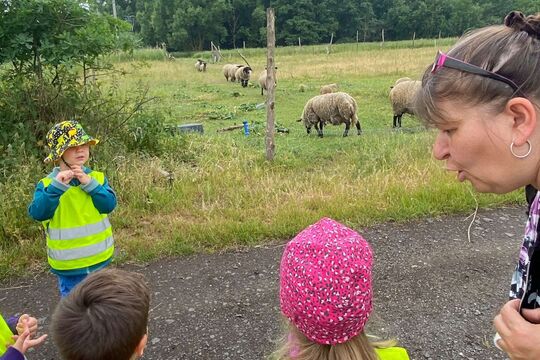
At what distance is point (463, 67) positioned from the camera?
129 cm

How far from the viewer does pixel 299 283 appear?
1.46m

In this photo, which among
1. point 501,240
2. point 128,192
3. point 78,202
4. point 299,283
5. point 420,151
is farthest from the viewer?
point 420,151

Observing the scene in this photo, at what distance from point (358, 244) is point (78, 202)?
2097 millimetres

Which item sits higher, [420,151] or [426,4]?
[426,4]

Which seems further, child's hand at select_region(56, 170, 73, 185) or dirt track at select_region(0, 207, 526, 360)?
dirt track at select_region(0, 207, 526, 360)

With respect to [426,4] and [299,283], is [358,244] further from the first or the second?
[426,4]

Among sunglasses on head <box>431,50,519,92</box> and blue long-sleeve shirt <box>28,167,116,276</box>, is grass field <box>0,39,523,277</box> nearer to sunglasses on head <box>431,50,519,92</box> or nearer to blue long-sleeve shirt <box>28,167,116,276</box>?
blue long-sleeve shirt <box>28,167,116,276</box>

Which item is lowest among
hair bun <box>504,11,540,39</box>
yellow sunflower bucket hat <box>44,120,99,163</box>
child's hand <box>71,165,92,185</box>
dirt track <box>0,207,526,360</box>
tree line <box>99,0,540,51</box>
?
dirt track <box>0,207,526,360</box>

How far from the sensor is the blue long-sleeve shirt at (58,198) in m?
2.76

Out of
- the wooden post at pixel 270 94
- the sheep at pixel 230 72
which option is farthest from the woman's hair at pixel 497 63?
the sheep at pixel 230 72

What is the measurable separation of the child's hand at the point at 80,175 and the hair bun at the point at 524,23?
8.01ft

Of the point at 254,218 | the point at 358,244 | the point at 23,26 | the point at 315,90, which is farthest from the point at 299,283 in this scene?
the point at 315,90

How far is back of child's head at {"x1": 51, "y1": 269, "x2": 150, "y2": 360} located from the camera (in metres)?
1.64

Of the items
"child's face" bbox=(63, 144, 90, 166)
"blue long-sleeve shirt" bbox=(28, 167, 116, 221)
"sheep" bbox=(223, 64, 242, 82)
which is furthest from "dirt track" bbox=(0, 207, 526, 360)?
"sheep" bbox=(223, 64, 242, 82)
